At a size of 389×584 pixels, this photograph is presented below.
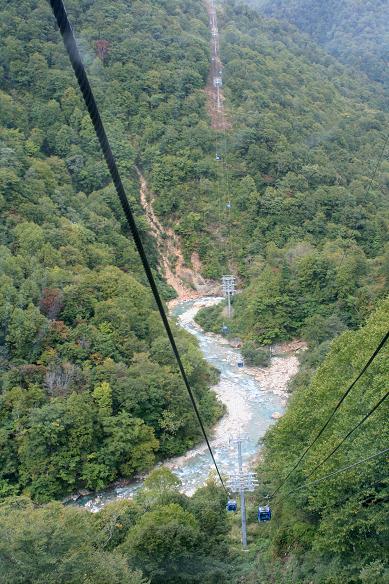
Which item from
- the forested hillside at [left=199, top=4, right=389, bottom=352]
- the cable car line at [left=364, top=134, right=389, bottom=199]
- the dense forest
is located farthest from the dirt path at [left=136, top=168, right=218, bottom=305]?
the cable car line at [left=364, top=134, right=389, bottom=199]

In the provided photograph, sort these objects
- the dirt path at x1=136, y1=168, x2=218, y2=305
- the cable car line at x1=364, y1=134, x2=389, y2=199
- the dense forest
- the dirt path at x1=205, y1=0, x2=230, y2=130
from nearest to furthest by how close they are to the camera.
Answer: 1. the dense forest
2. the dirt path at x1=136, y1=168, x2=218, y2=305
3. the cable car line at x1=364, y1=134, x2=389, y2=199
4. the dirt path at x1=205, y1=0, x2=230, y2=130

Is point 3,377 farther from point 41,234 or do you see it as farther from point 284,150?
point 284,150

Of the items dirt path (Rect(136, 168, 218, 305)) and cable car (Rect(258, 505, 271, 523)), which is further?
dirt path (Rect(136, 168, 218, 305))

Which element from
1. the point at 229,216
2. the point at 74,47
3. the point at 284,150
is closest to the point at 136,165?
the point at 229,216

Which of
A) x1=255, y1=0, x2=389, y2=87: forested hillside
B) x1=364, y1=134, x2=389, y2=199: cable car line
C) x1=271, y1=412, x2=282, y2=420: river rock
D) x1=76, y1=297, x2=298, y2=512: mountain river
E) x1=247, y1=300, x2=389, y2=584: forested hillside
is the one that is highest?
x1=255, y1=0, x2=389, y2=87: forested hillside

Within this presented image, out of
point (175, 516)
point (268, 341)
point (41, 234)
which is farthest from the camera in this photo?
point (268, 341)

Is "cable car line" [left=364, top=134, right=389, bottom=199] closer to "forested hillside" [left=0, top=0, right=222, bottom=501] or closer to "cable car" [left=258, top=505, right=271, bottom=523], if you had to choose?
"forested hillside" [left=0, top=0, right=222, bottom=501]

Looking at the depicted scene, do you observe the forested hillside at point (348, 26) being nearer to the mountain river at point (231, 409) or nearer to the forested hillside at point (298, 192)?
the forested hillside at point (298, 192)

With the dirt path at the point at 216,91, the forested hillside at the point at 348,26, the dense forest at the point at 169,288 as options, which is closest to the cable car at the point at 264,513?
the dense forest at the point at 169,288
